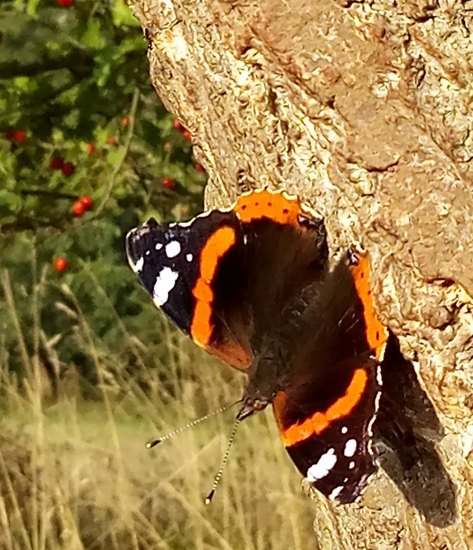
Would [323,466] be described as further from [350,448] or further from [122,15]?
[122,15]

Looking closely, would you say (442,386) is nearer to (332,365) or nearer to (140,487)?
(332,365)

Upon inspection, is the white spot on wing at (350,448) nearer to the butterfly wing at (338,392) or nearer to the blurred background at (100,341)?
the butterfly wing at (338,392)

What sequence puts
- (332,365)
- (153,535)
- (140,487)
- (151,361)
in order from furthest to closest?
(151,361) < (140,487) < (153,535) < (332,365)

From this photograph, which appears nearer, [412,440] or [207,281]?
[412,440]

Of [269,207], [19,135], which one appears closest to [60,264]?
[19,135]

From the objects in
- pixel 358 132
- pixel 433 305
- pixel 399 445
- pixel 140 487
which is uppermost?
pixel 358 132

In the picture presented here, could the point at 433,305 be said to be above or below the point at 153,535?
above

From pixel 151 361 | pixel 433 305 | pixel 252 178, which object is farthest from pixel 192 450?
pixel 433 305

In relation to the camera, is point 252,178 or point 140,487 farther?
point 140,487
